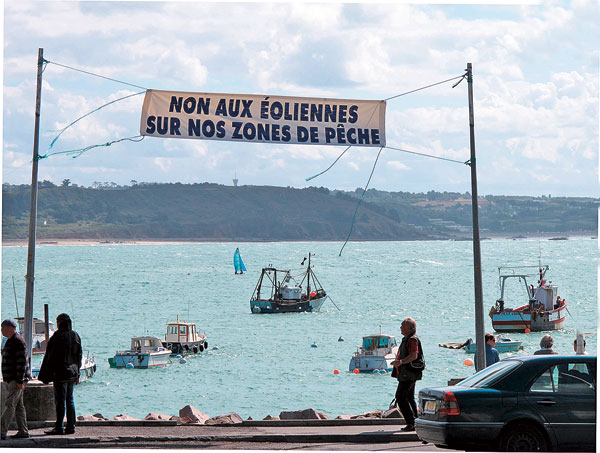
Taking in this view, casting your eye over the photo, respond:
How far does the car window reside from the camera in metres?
11.6

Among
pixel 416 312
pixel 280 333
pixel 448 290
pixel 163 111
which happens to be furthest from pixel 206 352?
pixel 448 290

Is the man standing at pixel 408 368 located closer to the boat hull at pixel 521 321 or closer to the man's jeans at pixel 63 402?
the man's jeans at pixel 63 402

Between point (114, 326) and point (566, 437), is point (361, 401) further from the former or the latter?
point (114, 326)

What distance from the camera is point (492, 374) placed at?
1188 cm

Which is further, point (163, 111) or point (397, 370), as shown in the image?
point (163, 111)

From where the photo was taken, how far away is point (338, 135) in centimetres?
1612

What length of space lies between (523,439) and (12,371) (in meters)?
6.72

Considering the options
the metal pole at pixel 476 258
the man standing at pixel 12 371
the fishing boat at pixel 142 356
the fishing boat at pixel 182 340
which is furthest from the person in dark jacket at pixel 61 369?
the fishing boat at pixel 182 340

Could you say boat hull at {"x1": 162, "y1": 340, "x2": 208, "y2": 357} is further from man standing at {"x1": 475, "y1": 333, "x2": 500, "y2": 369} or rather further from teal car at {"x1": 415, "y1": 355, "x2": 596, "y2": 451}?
teal car at {"x1": 415, "y1": 355, "x2": 596, "y2": 451}

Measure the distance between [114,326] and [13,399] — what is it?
2871 inches

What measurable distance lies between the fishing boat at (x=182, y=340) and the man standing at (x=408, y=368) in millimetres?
48454

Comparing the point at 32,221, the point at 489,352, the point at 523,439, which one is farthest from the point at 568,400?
the point at 32,221

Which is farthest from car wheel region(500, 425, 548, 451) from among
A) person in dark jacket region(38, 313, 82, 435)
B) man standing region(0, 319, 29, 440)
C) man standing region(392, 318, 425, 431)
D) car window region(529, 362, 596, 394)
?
man standing region(0, 319, 29, 440)

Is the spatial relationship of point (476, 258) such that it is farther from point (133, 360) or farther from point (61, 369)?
point (133, 360)
